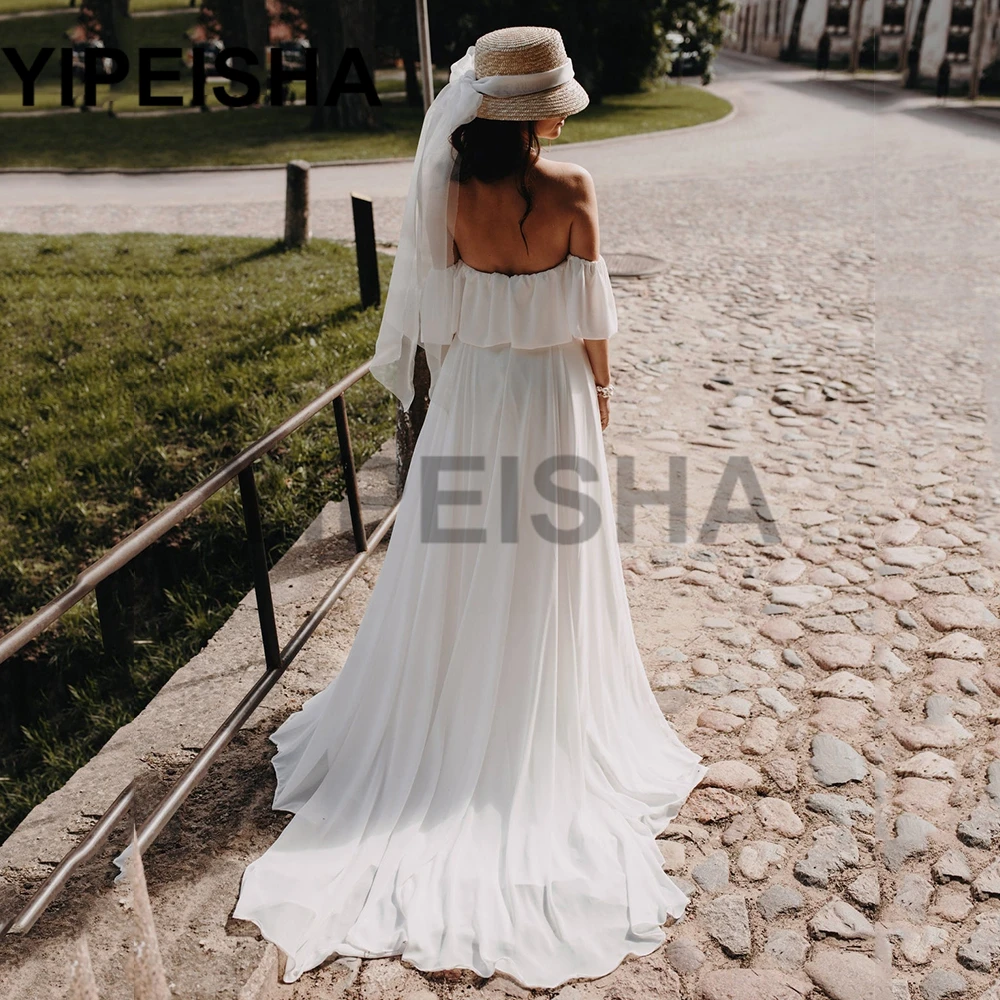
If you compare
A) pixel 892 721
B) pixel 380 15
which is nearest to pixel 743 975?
pixel 892 721

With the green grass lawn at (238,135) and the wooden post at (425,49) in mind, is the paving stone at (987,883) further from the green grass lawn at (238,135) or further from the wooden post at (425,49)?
the green grass lawn at (238,135)

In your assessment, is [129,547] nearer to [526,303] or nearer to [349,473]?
[526,303]

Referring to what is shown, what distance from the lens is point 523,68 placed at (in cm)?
286

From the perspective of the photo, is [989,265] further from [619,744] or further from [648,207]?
[619,744]

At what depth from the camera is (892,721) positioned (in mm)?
3742

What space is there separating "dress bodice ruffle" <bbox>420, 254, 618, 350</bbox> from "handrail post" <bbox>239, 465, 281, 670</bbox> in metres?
0.95

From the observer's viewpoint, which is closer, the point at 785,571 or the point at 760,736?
the point at 760,736

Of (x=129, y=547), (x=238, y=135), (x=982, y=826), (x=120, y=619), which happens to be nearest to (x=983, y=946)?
(x=982, y=826)

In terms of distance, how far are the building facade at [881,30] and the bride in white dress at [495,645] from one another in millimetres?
26921

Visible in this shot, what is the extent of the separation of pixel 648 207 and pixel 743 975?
12.5 metres

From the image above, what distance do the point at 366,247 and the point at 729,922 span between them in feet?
A: 23.2

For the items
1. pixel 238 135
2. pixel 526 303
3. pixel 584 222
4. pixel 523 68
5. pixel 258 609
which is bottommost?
pixel 258 609

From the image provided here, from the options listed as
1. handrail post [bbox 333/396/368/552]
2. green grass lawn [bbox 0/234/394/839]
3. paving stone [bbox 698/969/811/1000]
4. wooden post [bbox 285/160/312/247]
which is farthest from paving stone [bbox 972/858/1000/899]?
wooden post [bbox 285/160/312/247]

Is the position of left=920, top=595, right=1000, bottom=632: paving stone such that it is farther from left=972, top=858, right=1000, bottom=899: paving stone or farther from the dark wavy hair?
the dark wavy hair
